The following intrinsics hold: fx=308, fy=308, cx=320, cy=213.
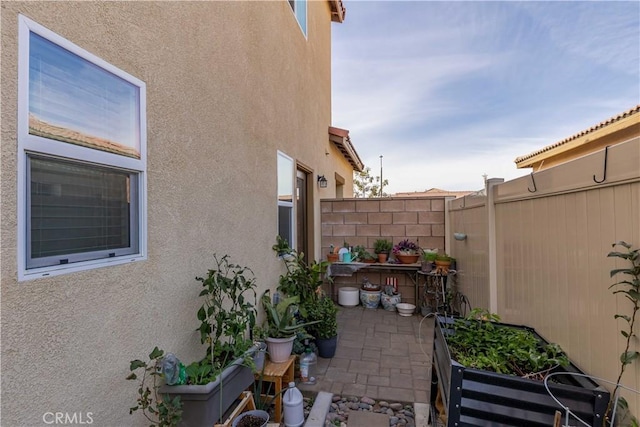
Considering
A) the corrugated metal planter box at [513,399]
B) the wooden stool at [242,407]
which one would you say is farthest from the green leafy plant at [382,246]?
the corrugated metal planter box at [513,399]

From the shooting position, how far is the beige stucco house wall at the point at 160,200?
3.67 ft

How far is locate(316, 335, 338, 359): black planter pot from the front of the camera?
3715mm

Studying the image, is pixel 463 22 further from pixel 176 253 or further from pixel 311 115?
pixel 176 253

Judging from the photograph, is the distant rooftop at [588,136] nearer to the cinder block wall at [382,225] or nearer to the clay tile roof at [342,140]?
the cinder block wall at [382,225]

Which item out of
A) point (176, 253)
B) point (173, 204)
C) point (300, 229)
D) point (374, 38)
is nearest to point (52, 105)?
point (173, 204)

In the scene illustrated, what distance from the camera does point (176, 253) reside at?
202 cm

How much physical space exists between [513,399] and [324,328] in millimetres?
2409

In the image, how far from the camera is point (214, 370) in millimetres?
2014

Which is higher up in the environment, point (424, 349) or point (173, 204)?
point (173, 204)

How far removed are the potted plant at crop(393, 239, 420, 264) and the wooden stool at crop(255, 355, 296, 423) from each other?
3326mm

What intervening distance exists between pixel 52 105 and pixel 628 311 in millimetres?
2493

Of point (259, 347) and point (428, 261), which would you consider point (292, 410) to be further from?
point (428, 261)

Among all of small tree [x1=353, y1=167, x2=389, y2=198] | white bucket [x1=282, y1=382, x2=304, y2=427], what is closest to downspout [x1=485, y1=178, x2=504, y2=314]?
white bucket [x1=282, y1=382, x2=304, y2=427]

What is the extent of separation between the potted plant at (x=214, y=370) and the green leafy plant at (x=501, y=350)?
1.44 metres
